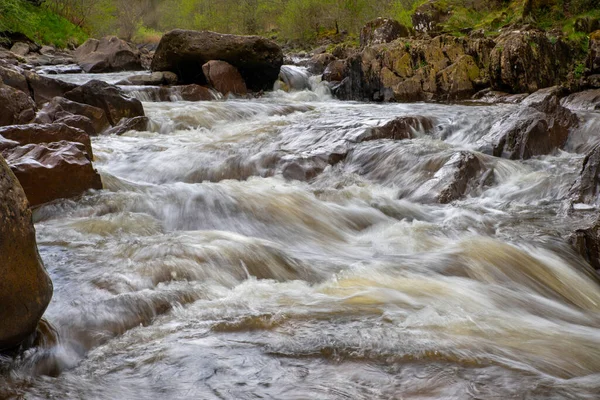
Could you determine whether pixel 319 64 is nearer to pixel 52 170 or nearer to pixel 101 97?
pixel 101 97

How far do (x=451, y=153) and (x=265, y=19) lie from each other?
38497 millimetres

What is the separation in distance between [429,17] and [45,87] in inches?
651

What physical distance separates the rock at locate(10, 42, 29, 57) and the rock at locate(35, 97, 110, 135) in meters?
14.3

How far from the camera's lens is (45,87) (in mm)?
9766

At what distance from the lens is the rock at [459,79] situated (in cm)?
1342

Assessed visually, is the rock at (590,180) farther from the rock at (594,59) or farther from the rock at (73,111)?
the rock at (594,59)

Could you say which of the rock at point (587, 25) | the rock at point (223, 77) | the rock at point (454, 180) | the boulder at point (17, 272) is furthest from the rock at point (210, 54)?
the boulder at point (17, 272)

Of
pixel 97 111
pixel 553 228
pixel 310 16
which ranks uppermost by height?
pixel 310 16

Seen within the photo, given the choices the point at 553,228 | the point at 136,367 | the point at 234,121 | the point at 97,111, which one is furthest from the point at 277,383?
the point at 234,121

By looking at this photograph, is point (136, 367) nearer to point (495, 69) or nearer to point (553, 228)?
point (553, 228)

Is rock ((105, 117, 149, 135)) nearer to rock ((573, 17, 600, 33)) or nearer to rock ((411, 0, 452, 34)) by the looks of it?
rock ((573, 17, 600, 33))

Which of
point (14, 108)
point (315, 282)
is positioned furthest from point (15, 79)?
point (315, 282)

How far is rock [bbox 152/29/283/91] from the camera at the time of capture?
14180mm

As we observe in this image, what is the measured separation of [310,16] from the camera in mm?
35125
